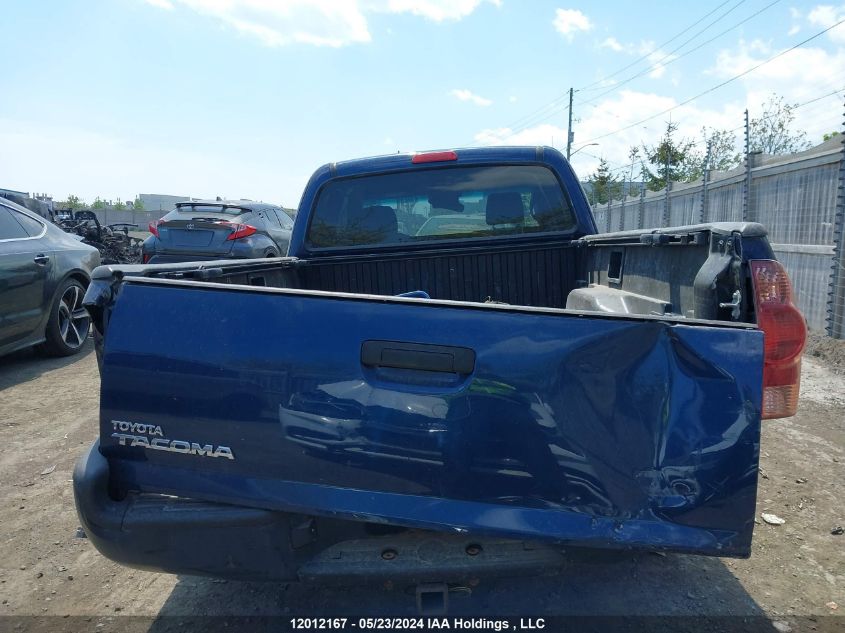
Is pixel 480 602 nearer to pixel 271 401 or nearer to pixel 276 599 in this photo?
pixel 276 599

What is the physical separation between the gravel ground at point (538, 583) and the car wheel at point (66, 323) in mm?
3082

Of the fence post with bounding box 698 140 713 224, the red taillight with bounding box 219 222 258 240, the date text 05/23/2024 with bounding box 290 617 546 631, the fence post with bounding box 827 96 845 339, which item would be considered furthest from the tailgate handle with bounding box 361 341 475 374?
the fence post with bounding box 698 140 713 224

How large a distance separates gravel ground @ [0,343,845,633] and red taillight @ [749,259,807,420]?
0.68m

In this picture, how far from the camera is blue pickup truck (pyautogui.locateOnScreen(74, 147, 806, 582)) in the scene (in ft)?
5.19

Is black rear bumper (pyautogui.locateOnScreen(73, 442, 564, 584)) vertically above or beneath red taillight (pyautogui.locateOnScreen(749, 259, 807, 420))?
beneath

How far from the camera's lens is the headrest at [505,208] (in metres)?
3.88

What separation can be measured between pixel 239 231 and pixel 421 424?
8215 millimetres

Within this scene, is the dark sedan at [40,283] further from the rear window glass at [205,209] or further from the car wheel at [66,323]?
the rear window glass at [205,209]

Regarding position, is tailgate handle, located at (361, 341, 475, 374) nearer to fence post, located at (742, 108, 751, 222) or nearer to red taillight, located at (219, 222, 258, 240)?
red taillight, located at (219, 222, 258, 240)

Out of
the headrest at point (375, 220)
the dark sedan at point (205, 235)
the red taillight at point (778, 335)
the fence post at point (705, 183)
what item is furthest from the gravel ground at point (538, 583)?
the fence post at point (705, 183)

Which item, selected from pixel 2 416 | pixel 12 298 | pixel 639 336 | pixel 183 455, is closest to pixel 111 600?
pixel 183 455

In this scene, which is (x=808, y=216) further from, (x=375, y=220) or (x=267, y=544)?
(x=267, y=544)

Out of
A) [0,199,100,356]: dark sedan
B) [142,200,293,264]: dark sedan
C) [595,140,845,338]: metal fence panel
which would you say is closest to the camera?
[0,199,100,356]: dark sedan

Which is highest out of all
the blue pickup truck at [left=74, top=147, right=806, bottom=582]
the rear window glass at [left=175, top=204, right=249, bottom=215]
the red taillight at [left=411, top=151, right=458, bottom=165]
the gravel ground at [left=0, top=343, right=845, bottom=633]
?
the rear window glass at [left=175, top=204, right=249, bottom=215]
